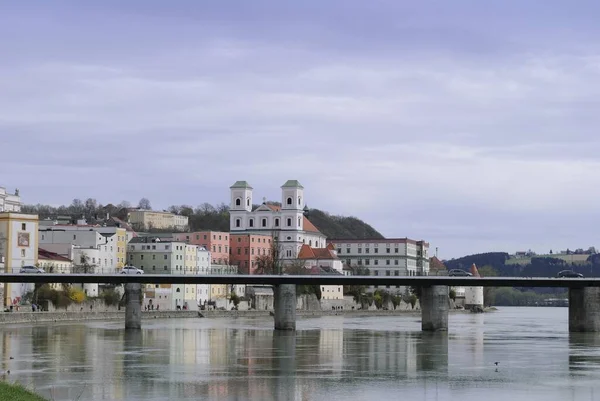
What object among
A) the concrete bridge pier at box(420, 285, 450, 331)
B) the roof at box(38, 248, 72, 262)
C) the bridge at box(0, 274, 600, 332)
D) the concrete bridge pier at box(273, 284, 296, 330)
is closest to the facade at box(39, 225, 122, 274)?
the roof at box(38, 248, 72, 262)

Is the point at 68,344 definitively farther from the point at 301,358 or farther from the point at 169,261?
the point at 169,261

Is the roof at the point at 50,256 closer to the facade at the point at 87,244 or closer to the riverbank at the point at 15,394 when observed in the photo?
the facade at the point at 87,244

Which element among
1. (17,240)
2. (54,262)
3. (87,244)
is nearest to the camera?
(17,240)

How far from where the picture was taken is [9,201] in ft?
594

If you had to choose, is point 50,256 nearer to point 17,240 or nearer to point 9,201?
point 17,240

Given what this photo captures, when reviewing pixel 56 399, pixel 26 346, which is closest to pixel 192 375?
pixel 56 399

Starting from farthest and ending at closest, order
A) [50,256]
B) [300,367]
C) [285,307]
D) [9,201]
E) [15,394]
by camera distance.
A: [9,201] → [50,256] → [285,307] → [300,367] → [15,394]

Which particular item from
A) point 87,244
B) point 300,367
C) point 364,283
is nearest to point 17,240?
point 87,244

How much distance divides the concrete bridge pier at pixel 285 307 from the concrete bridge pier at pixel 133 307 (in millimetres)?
10949

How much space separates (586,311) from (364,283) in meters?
17.2

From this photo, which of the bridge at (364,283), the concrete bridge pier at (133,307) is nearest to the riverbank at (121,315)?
the concrete bridge pier at (133,307)

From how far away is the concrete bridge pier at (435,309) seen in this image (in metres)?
98.2

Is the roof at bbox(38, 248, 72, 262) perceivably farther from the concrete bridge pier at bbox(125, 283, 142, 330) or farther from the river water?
the river water

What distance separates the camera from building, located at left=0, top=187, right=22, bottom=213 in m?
176
